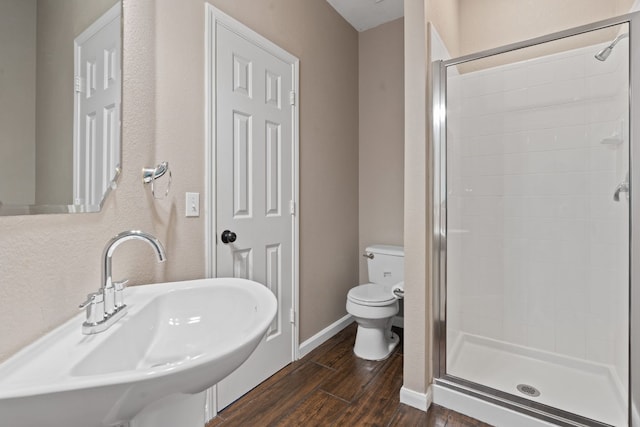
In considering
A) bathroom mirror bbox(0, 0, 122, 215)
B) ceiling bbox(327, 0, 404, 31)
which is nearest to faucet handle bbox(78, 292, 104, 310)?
bathroom mirror bbox(0, 0, 122, 215)

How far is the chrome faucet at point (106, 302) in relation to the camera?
0.79 metres

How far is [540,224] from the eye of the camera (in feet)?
6.33

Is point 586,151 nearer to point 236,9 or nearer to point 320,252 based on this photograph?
point 320,252

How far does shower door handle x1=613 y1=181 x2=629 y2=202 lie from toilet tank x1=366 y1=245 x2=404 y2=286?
1.25m

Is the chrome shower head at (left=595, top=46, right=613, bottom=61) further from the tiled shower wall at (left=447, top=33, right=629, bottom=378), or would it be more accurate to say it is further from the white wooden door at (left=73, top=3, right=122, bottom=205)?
the white wooden door at (left=73, top=3, right=122, bottom=205)

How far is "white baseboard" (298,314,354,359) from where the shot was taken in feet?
6.96

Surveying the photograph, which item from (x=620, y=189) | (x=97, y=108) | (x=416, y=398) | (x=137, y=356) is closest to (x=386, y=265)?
(x=416, y=398)

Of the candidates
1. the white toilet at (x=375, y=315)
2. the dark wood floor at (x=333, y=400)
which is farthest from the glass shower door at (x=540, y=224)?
the white toilet at (x=375, y=315)

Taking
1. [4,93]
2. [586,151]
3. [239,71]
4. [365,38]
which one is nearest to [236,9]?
[239,71]

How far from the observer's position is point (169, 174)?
128cm

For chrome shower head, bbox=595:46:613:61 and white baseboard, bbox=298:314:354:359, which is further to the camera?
white baseboard, bbox=298:314:354:359

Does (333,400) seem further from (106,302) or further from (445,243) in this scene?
(106,302)

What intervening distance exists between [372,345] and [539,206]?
4.58 feet

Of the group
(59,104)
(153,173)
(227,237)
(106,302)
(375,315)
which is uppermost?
(59,104)
